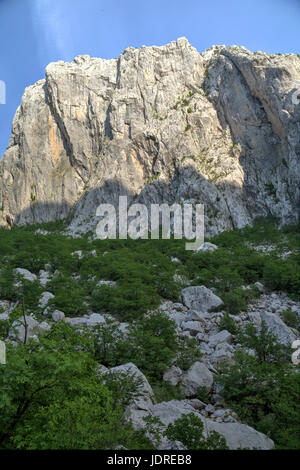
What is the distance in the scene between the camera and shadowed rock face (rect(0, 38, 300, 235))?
43.1 m

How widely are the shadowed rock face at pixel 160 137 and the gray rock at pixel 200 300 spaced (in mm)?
23924

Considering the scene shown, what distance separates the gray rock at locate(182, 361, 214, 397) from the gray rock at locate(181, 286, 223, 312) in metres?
6.20

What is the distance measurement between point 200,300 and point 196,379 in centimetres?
727

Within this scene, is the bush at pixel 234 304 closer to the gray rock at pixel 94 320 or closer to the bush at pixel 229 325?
the bush at pixel 229 325

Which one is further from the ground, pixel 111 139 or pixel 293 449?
pixel 111 139

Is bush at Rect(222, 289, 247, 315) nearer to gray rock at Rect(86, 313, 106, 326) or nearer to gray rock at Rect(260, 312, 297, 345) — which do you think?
gray rock at Rect(260, 312, 297, 345)

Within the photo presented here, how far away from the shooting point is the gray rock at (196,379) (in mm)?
8508

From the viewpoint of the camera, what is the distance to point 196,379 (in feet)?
28.7

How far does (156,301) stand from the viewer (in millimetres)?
16531

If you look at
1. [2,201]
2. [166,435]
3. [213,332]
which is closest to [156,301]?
[213,332]

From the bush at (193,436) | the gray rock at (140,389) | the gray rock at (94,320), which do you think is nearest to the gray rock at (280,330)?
the gray rock at (140,389)

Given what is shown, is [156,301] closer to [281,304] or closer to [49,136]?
[281,304]

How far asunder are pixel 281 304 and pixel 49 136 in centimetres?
5787
